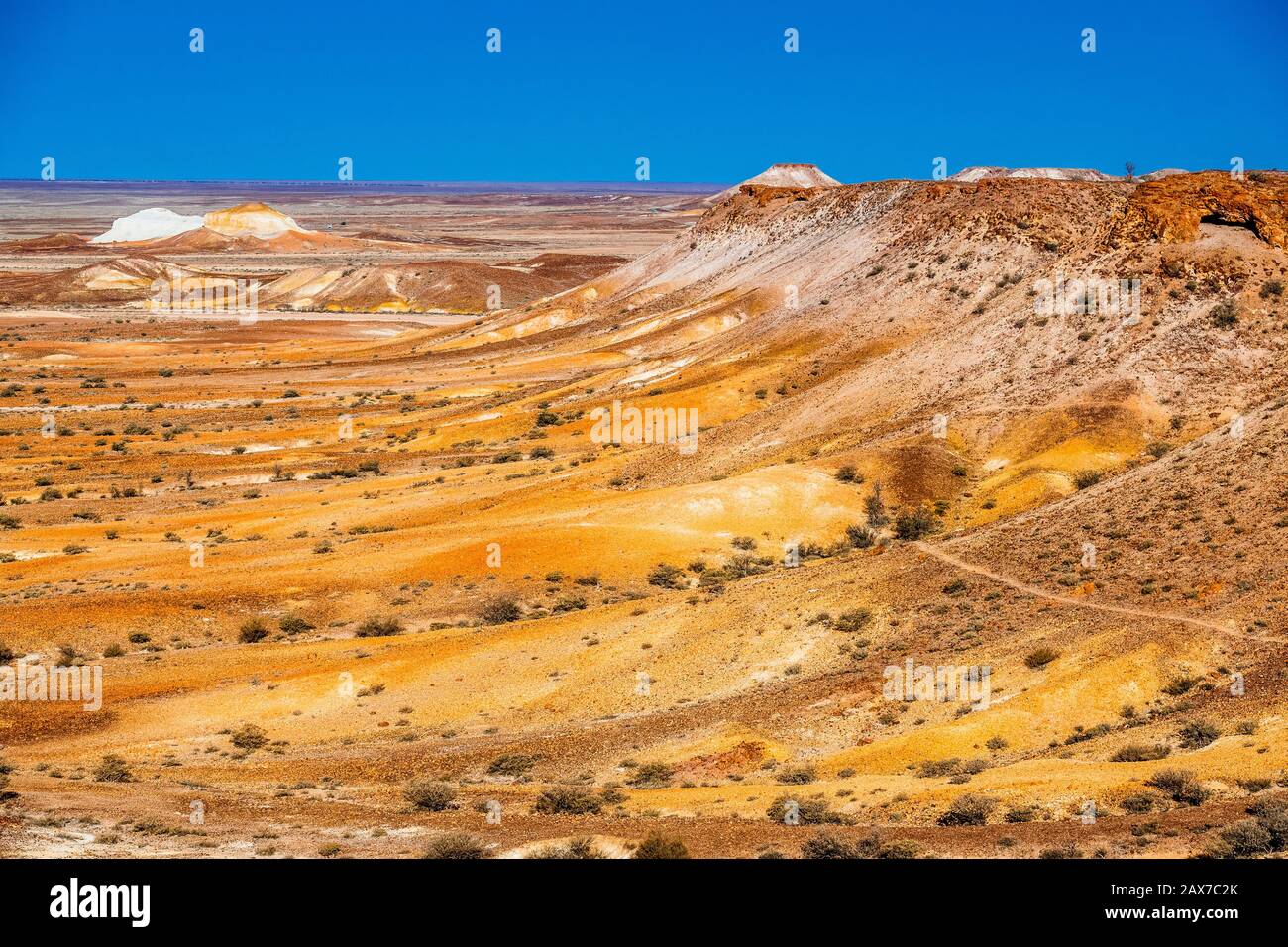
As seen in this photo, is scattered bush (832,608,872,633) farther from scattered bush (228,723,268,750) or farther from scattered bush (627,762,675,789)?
scattered bush (228,723,268,750)

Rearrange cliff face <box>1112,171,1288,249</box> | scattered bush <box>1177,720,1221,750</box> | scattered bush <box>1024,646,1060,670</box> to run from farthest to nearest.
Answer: cliff face <box>1112,171,1288,249</box>
scattered bush <box>1024,646,1060,670</box>
scattered bush <box>1177,720,1221,750</box>

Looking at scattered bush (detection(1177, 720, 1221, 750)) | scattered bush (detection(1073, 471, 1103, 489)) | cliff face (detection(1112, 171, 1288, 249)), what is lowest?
scattered bush (detection(1177, 720, 1221, 750))

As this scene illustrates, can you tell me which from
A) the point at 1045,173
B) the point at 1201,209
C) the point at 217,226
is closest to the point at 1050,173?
the point at 1045,173

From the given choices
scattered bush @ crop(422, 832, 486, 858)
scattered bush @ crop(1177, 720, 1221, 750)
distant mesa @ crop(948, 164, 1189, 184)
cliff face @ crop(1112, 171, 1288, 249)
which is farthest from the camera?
distant mesa @ crop(948, 164, 1189, 184)

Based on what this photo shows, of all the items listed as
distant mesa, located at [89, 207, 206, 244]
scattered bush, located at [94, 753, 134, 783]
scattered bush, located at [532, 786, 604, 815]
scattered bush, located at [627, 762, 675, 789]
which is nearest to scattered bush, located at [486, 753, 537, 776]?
scattered bush, located at [627, 762, 675, 789]

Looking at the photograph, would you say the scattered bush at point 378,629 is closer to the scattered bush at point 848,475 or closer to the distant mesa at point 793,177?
the scattered bush at point 848,475

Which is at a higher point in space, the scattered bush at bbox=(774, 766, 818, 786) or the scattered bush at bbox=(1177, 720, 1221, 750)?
the scattered bush at bbox=(1177, 720, 1221, 750)

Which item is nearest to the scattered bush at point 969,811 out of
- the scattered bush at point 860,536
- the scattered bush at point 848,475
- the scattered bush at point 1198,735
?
the scattered bush at point 1198,735
